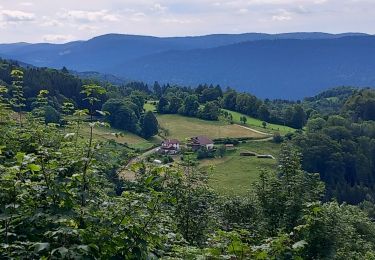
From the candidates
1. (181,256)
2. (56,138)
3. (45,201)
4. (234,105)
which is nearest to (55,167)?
(45,201)

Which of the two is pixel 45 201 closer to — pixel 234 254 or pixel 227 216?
pixel 234 254

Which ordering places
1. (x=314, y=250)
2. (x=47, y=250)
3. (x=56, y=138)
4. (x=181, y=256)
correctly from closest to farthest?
(x=47, y=250)
(x=181, y=256)
(x=56, y=138)
(x=314, y=250)

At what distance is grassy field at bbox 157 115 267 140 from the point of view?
9906 centimetres

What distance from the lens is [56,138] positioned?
36.4 feet

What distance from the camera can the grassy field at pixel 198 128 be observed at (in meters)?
99.1

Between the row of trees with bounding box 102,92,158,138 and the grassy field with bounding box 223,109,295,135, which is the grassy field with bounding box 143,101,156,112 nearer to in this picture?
the row of trees with bounding box 102,92,158,138

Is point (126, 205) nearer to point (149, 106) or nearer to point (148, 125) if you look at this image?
point (148, 125)

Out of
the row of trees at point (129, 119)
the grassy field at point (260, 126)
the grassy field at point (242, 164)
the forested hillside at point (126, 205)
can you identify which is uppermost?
the forested hillside at point (126, 205)

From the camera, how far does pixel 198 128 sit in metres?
104

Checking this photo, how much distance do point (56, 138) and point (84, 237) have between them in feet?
19.8

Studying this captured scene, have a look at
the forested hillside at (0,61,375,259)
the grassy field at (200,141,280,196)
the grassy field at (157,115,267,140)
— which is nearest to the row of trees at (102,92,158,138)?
the grassy field at (157,115,267,140)

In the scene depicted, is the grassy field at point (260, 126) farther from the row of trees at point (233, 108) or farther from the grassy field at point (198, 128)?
the grassy field at point (198, 128)

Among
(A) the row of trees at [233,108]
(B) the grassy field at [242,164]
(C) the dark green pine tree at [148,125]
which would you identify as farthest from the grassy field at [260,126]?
(C) the dark green pine tree at [148,125]

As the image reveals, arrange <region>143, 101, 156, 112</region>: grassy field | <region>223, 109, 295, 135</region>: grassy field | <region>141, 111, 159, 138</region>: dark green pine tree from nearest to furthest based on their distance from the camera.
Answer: <region>141, 111, 159, 138</region>: dark green pine tree < <region>223, 109, 295, 135</region>: grassy field < <region>143, 101, 156, 112</region>: grassy field
